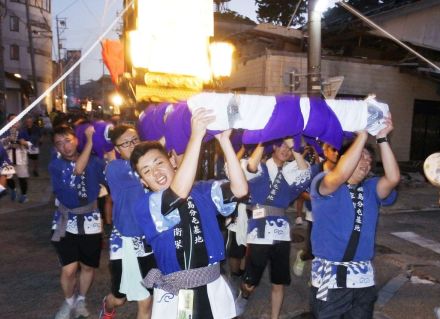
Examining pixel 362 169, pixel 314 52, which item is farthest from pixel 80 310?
pixel 314 52

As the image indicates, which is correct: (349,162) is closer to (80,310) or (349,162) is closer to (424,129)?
(80,310)

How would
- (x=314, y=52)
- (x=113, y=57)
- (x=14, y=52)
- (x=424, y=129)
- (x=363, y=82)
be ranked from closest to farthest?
(x=314, y=52), (x=113, y=57), (x=363, y=82), (x=424, y=129), (x=14, y=52)

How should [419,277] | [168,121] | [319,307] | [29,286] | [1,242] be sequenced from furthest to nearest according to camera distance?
[1,242], [419,277], [29,286], [319,307], [168,121]

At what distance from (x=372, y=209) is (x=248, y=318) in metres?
2.01

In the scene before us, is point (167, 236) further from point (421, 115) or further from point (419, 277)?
point (421, 115)

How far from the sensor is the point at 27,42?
44625 millimetres

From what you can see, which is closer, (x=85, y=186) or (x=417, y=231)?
(x=85, y=186)

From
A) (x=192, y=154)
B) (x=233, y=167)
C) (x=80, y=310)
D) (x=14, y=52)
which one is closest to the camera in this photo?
(x=192, y=154)

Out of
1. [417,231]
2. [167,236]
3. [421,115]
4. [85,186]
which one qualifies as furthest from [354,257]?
[421,115]

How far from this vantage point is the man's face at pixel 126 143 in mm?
3557

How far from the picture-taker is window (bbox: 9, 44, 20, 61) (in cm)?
4297

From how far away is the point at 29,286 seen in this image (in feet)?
16.6

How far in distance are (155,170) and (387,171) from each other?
1.62m

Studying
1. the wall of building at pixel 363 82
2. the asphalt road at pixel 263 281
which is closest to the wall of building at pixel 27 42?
the wall of building at pixel 363 82
